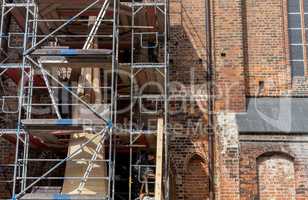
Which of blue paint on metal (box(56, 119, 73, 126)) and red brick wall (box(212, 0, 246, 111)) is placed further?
red brick wall (box(212, 0, 246, 111))

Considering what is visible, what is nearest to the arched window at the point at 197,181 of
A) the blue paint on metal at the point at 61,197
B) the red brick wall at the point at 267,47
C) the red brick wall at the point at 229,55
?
the red brick wall at the point at 229,55

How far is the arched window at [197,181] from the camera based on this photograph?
11.6 m

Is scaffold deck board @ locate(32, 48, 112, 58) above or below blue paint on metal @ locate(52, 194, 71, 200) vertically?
above

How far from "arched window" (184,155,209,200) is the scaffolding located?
0.96 meters

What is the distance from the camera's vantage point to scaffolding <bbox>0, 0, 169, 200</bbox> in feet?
32.5

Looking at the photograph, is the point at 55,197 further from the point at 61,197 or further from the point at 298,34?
the point at 298,34

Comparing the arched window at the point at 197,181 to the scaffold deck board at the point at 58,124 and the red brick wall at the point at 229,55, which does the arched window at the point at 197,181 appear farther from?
the scaffold deck board at the point at 58,124

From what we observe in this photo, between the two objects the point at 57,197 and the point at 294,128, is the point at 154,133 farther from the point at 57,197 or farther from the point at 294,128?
the point at 294,128

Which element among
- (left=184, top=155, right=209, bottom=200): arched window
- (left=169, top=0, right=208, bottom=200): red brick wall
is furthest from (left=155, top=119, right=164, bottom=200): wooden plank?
(left=184, top=155, right=209, bottom=200): arched window

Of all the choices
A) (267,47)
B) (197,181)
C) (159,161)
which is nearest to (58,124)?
(159,161)

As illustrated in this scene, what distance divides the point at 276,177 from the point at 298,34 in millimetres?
3947

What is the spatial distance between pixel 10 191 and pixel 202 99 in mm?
5030

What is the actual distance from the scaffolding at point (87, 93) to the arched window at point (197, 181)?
3.15 ft

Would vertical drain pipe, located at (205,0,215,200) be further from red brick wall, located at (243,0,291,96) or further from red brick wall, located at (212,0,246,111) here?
red brick wall, located at (243,0,291,96)
